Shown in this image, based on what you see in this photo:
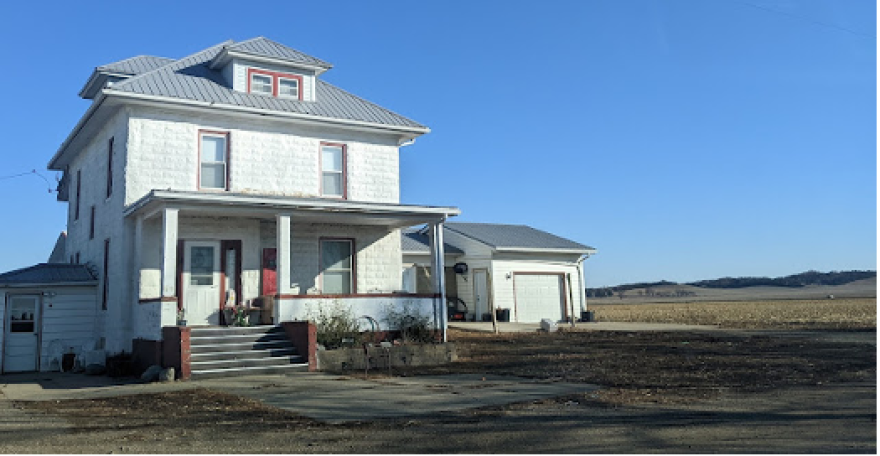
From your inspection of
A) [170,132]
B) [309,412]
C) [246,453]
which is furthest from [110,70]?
[246,453]

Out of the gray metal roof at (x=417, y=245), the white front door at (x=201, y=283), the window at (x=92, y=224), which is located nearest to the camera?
the white front door at (x=201, y=283)

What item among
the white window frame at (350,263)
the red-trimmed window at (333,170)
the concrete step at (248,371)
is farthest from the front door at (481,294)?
the concrete step at (248,371)

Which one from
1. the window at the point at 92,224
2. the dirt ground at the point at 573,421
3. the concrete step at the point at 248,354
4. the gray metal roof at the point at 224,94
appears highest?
the gray metal roof at the point at 224,94

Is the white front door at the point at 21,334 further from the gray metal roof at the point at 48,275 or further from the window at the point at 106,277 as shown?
the window at the point at 106,277

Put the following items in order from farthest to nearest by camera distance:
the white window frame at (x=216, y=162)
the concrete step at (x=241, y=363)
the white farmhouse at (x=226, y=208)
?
the white window frame at (x=216, y=162) < the white farmhouse at (x=226, y=208) < the concrete step at (x=241, y=363)

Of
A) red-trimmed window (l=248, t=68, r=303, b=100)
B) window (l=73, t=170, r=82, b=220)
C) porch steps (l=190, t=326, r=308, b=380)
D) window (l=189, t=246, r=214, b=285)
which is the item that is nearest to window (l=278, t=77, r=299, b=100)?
red-trimmed window (l=248, t=68, r=303, b=100)

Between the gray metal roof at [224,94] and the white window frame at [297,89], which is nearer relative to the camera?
the gray metal roof at [224,94]

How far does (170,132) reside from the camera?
15.8 metres

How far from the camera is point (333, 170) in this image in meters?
17.8

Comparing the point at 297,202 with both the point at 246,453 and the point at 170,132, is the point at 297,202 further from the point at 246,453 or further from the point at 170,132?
the point at 246,453

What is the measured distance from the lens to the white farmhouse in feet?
47.5

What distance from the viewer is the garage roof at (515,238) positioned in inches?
1061

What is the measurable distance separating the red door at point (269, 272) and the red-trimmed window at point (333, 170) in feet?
7.39

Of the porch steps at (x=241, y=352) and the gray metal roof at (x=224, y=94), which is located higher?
the gray metal roof at (x=224, y=94)
